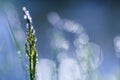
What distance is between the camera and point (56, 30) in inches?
75.8

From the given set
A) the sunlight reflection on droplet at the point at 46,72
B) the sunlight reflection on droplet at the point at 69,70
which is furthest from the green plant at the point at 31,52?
the sunlight reflection on droplet at the point at 69,70

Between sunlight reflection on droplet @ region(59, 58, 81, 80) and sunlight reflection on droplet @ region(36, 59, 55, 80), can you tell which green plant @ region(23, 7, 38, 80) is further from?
sunlight reflection on droplet @ region(59, 58, 81, 80)

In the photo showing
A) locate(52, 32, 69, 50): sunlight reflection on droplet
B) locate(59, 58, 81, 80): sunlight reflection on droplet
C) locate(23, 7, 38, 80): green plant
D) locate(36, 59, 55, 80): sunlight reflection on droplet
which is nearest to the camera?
locate(23, 7, 38, 80): green plant

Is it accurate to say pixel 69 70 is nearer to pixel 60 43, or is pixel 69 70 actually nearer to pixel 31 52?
pixel 60 43

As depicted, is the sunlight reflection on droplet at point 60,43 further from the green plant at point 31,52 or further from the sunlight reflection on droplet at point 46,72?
the green plant at point 31,52

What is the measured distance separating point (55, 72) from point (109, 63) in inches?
31.0

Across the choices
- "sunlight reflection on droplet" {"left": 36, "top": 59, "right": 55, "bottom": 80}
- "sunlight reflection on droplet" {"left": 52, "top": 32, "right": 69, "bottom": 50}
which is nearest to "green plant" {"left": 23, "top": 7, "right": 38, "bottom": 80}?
"sunlight reflection on droplet" {"left": 36, "top": 59, "right": 55, "bottom": 80}

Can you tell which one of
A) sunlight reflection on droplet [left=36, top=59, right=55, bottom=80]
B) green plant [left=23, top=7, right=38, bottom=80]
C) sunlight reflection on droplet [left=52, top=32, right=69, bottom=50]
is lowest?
green plant [left=23, top=7, right=38, bottom=80]

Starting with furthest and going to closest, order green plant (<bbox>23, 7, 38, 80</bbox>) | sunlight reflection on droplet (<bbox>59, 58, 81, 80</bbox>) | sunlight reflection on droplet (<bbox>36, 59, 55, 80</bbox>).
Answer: sunlight reflection on droplet (<bbox>59, 58, 81, 80</bbox>), sunlight reflection on droplet (<bbox>36, 59, 55, 80</bbox>), green plant (<bbox>23, 7, 38, 80</bbox>)

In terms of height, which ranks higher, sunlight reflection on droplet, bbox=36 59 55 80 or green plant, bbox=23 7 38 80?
sunlight reflection on droplet, bbox=36 59 55 80

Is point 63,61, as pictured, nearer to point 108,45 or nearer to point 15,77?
point 15,77

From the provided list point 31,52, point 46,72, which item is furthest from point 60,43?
point 31,52

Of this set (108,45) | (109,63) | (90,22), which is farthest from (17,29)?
(90,22)

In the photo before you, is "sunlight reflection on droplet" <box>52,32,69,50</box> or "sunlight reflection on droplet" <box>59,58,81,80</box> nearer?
"sunlight reflection on droplet" <box>59,58,81,80</box>
